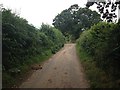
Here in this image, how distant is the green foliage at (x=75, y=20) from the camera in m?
63.4

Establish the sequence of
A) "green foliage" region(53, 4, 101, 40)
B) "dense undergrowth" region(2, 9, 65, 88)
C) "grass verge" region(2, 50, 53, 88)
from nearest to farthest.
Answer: "grass verge" region(2, 50, 53, 88) < "dense undergrowth" region(2, 9, 65, 88) < "green foliage" region(53, 4, 101, 40)

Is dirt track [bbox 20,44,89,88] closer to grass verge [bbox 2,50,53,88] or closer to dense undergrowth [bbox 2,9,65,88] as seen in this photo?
grass verge [bbox 2,50,53,88]

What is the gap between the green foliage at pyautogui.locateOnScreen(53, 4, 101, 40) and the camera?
63447mm

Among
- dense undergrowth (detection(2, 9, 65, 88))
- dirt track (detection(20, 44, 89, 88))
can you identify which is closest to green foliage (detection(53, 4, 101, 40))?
dense undergrowth (detection(2, 9, 65, 88))

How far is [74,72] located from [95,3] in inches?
215

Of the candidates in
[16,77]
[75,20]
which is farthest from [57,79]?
Answer: [75,20]

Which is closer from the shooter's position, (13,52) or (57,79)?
(57,79)

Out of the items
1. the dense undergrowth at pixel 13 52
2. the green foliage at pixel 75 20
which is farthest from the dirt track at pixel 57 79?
the green foliage at pixel 75 20

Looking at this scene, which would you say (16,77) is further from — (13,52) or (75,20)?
(75,20)

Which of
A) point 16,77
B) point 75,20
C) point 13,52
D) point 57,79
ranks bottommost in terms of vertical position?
point 57,79

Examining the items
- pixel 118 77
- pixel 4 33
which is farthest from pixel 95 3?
pixel 4 33

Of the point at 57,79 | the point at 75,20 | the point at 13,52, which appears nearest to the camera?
the point at 57,79

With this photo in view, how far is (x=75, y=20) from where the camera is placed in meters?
66.3

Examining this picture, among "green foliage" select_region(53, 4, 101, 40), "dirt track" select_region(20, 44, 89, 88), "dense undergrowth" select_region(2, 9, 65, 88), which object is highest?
"green foliage" select_region(53, 4, 101, 40)
